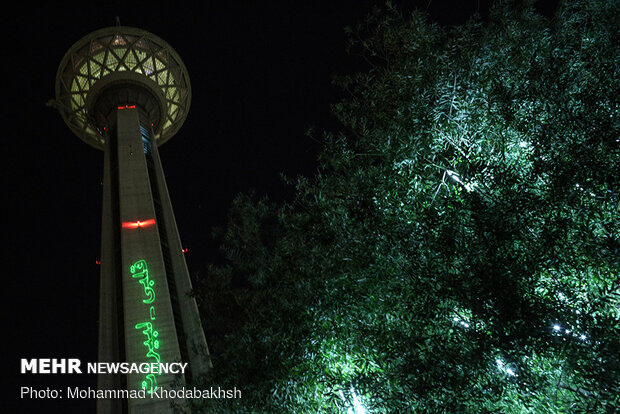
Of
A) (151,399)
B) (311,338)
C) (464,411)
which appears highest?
(151,399)

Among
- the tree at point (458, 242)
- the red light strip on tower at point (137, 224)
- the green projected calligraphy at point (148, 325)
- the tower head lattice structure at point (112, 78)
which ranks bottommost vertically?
the tree at point (458, 242)

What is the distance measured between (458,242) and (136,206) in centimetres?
1993

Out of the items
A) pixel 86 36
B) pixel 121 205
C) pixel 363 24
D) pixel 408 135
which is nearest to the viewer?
pixel 408 135

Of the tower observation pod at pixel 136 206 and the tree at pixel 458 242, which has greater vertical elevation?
the tower observation pod at pixel 136 206

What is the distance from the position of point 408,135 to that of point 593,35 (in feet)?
9.41

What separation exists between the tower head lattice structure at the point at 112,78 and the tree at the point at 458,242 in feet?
83.9

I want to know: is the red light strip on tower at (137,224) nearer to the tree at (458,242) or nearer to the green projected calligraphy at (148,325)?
the green projected calligraphy at (148,325)

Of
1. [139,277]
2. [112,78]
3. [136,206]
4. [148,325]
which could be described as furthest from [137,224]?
[112,78]

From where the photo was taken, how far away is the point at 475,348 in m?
5.30

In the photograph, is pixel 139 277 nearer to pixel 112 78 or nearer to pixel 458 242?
pixel 112 78

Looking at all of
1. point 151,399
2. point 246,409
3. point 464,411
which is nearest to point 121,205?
point 151,399

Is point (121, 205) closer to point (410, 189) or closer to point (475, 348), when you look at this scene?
point (410, 189)

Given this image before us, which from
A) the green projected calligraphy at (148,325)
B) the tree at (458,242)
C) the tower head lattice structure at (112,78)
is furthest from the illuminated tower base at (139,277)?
the tree at (458,242)

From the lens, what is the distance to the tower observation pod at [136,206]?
18188 mm
